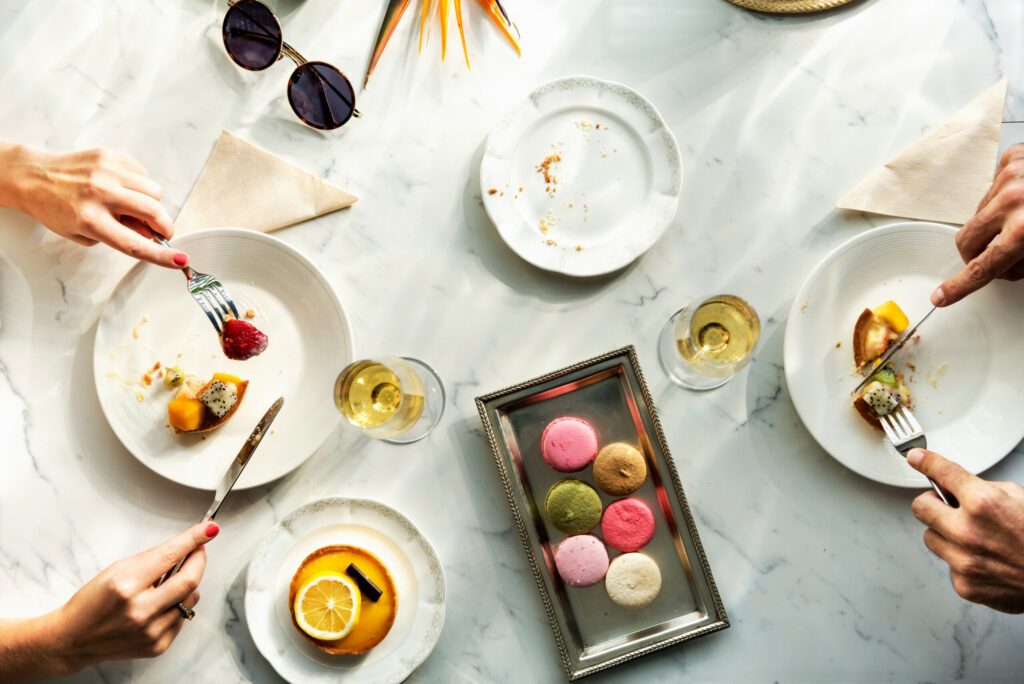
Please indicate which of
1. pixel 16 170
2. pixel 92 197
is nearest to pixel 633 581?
pixel 92 197

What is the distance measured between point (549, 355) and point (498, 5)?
692 mm

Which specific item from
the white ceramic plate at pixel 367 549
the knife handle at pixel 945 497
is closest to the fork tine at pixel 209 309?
the white ceramic plate at pixel 367 549

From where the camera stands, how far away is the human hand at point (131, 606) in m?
1.23

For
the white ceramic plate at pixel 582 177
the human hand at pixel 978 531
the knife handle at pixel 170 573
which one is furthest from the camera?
the white ceramic plate at pixel 582 177

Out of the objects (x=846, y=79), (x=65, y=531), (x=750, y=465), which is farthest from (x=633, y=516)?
(x=65, y=531)

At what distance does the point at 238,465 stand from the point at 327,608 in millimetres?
307

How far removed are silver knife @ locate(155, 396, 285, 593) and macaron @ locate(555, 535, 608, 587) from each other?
1.95ft

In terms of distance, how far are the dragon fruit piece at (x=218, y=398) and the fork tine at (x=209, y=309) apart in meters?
0.11

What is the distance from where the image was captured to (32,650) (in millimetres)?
1296

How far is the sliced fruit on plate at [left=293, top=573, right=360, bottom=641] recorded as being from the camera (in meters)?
1.30

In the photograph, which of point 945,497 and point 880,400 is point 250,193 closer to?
point 880,400

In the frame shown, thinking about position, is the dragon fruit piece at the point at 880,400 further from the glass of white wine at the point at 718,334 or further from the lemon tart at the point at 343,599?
the lemon tart at the point at 343,599

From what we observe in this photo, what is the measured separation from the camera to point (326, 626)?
4.30ft

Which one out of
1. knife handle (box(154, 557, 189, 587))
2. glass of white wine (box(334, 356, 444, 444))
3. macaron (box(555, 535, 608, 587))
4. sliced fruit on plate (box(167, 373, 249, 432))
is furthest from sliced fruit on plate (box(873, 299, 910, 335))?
knife handle (box(154, 557, 189, 587))
